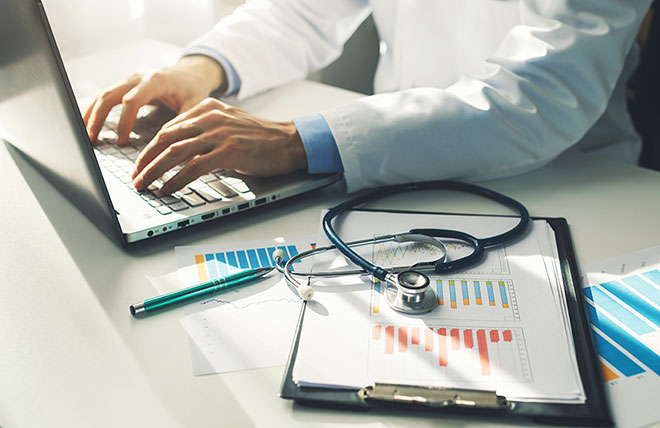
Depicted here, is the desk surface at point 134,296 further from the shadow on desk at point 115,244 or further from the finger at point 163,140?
the finger at point 163,140

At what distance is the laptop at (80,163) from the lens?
61cm

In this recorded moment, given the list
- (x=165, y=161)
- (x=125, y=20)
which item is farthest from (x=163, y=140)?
(x=125, y=20)

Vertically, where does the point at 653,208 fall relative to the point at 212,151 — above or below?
below

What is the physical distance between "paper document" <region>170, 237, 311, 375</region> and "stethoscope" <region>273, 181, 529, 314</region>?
2 cm

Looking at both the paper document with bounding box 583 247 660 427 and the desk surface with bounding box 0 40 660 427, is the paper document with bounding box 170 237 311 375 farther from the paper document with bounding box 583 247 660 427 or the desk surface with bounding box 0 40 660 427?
the paper document with bounding box 583 247 660 427

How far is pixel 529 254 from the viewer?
0.68 metres

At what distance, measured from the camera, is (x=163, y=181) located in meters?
0.81

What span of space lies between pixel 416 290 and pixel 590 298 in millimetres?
192

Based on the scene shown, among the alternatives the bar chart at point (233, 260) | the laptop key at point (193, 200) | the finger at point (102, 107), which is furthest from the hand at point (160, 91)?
the bar chart at point (233, 260)

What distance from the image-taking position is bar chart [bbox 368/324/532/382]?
0.51 metres

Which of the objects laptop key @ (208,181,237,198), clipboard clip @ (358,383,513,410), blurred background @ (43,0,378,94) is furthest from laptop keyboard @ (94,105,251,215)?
blurred background @ (43,0,378,94)

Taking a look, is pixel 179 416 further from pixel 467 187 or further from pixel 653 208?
pixel 653 208

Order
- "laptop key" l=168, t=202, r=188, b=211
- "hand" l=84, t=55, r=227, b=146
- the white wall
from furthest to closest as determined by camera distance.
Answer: the white wall → "hand" l=84, t=55, r=227, b=146 → "laptop key" l=168, t=202, r=188, b=211

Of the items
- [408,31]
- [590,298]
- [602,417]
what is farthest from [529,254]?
[408,31]
